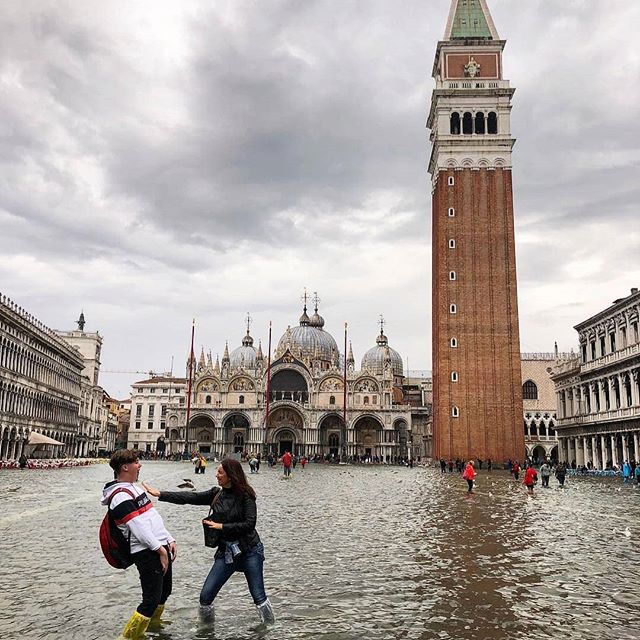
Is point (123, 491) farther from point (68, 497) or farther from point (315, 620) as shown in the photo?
point (68, 497)

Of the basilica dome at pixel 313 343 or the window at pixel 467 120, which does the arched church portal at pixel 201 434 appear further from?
the window at pixel 467 120

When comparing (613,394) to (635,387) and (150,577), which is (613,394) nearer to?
(635,387)

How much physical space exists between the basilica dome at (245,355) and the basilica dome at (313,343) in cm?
601

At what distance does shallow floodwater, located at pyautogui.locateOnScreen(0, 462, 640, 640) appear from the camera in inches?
263

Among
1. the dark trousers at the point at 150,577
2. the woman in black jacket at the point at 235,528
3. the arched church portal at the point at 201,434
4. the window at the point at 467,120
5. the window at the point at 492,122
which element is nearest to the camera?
the dark trousers at the point at 150,577

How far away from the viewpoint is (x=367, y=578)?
8.95m

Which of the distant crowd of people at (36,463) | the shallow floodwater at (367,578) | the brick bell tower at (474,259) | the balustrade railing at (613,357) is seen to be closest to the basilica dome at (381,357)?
the brick bell tower at (474,259)

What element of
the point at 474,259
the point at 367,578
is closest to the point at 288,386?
the point at 474,259

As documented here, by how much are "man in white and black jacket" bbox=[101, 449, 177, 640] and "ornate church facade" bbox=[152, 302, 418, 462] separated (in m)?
69.4

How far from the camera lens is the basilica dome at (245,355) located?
→ 9856 centimetres

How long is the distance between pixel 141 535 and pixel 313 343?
291 feet

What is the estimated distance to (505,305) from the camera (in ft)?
184

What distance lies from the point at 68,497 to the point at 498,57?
5538 centimetres

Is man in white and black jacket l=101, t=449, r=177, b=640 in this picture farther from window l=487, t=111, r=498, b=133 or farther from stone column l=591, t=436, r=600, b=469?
window l=487, t=111, r=498, b=133
